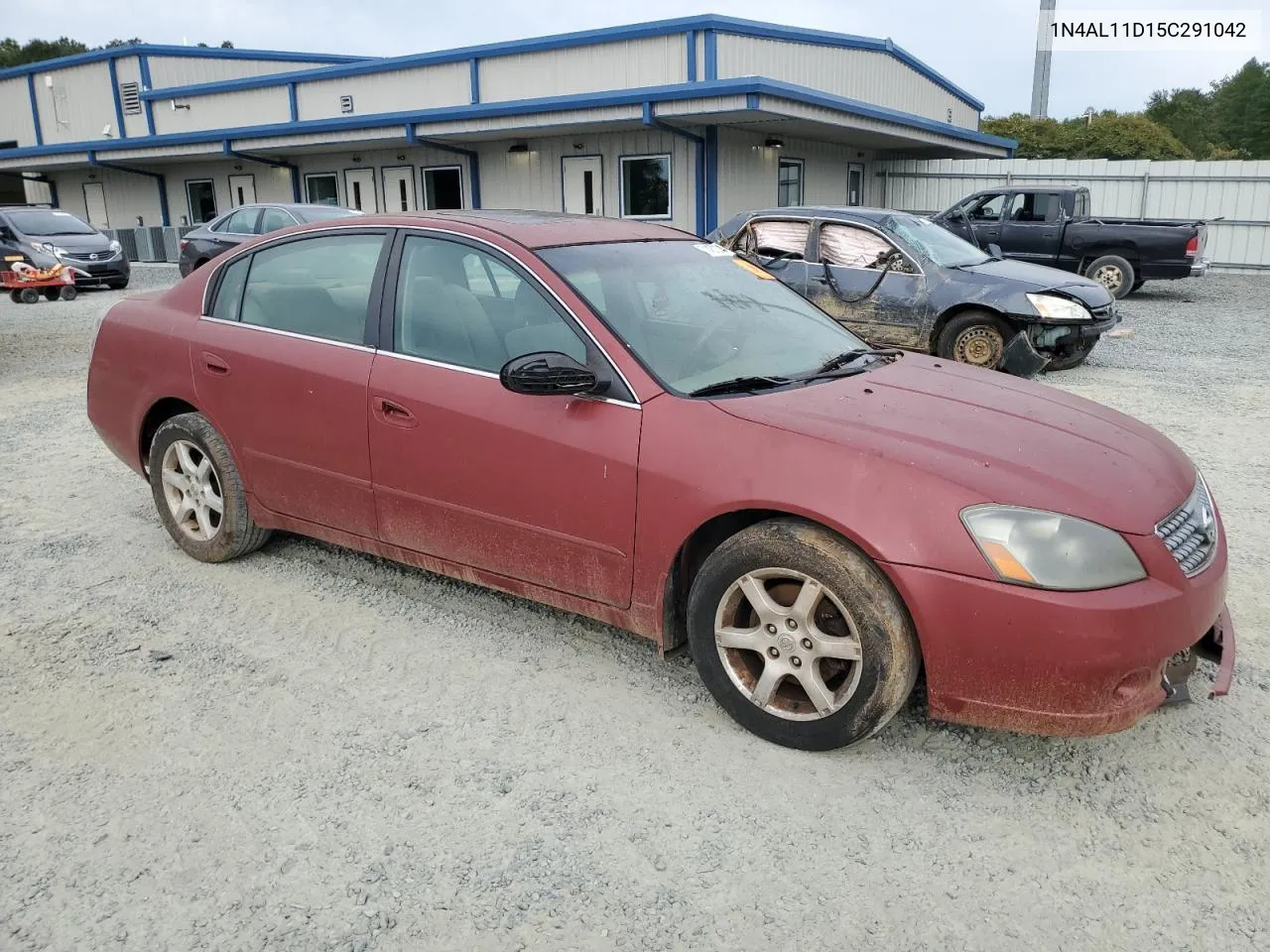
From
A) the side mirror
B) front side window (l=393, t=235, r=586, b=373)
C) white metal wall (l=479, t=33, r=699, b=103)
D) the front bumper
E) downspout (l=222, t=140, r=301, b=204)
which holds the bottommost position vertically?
the front bumper

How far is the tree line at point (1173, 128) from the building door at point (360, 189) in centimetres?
3056

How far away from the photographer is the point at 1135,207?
23062mm

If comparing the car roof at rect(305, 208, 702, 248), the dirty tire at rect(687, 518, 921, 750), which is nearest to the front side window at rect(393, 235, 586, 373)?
the car roof at rect(305, 208, 702, 248)

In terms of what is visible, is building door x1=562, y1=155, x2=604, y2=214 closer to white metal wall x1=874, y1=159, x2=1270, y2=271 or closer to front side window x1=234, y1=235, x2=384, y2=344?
white metal wall x1=874, y1=159, x2=1270, y2=271

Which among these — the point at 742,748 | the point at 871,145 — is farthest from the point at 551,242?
the point at 871,145

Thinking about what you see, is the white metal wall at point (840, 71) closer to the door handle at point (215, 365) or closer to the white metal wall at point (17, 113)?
the door handle at point (215, 365)

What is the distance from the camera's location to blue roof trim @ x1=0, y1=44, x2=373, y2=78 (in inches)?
1164

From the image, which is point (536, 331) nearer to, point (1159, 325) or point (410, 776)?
point (410, 776)

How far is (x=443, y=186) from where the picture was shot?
76.4 ft

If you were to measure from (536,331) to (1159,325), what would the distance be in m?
12.6

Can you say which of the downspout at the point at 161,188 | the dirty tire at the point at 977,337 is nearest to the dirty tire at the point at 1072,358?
the dirty tire at the point at 977,337

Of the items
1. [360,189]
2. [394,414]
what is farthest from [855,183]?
[394,414]

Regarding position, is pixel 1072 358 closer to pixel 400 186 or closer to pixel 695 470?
pixel 695 470

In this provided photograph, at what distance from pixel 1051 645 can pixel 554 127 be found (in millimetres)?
18185
